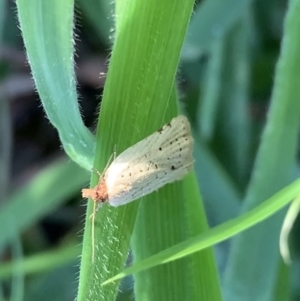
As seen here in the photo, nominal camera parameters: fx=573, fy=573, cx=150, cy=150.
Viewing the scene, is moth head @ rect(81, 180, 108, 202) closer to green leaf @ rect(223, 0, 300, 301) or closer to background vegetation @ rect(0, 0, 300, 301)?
background vegetation @ rect(0, 0, 300, 301)

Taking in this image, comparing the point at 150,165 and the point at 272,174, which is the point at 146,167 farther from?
the point at 272,174

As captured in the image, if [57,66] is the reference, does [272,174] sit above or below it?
below

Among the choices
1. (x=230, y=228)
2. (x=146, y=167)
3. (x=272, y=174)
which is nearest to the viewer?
(x=230, y=228)

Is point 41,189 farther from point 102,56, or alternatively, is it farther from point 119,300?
point 102,56

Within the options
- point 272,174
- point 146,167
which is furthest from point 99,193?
point 272,174

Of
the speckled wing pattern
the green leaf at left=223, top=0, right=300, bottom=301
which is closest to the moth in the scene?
the speckled wing pattern
